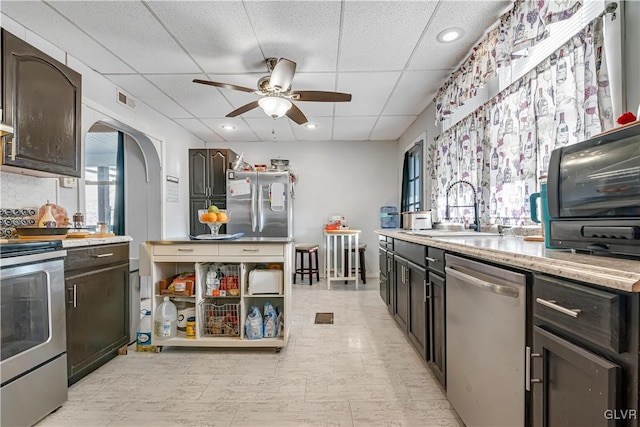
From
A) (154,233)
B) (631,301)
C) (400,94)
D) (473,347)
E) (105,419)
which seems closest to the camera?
(631,301)

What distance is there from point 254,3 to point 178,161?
3.17m

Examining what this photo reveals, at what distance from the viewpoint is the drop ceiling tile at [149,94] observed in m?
2.98

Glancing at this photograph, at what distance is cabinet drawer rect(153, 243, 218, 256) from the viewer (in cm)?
231

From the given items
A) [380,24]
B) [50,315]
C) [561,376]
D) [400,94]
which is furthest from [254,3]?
[561,376]

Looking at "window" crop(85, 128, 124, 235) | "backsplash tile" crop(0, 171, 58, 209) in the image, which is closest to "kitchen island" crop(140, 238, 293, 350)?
"backsplash tile" crop(0, 171, 58, 209)

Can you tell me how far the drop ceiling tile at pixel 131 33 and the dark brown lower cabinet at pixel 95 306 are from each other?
1585 millimetres

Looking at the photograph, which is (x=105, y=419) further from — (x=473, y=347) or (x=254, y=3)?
(x=254, y=3)

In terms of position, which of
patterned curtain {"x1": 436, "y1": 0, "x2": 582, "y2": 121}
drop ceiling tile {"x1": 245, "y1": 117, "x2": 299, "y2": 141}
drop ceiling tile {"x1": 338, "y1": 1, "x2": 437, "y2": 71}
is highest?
drop ceiling tile {"x1": 245, "y1": 117, "x2": 299, "y2": 141}

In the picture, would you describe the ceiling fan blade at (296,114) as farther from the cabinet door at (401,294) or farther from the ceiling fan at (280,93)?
the cabinet door at (401,294)

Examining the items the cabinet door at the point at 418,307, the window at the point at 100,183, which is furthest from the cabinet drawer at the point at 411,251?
the window at the point at 100,183

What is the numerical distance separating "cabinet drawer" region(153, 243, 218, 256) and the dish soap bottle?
69 cm

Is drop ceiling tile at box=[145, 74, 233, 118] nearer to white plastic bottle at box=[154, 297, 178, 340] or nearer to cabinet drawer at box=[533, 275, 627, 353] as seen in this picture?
white plastic bottle at box=[154, 297, 178, 340]

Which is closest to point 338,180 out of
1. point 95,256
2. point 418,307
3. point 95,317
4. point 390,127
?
point 390,127

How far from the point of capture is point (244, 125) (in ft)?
15.0
